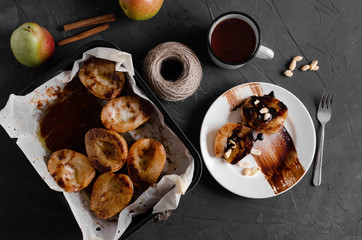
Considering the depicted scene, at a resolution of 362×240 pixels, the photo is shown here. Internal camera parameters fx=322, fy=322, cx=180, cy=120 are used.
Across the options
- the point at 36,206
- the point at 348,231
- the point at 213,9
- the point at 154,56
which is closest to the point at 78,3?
the point at 154,56

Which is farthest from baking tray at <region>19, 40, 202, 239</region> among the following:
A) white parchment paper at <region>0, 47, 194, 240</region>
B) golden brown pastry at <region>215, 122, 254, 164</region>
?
golden brown pastry at <region>215, 122, 254, 164</region>

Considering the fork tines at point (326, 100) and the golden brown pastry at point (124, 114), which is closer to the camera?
the golden brown pastry at point (124, 114)

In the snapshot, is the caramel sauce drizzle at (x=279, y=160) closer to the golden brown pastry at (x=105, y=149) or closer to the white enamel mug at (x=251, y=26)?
the white enamel mug at (x=251, y=26)

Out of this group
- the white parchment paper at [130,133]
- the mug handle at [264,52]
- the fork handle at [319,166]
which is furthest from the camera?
the fork handle at [319,166]

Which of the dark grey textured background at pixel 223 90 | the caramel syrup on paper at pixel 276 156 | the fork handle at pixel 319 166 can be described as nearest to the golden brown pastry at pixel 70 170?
the dark grey textured background at pixel 223 90

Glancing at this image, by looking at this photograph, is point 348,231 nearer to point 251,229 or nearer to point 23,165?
point 251,229

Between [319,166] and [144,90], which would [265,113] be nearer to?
[319,166]

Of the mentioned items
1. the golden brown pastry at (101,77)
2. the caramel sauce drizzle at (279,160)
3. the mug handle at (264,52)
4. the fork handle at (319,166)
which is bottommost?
the fork handle at (319,166)
